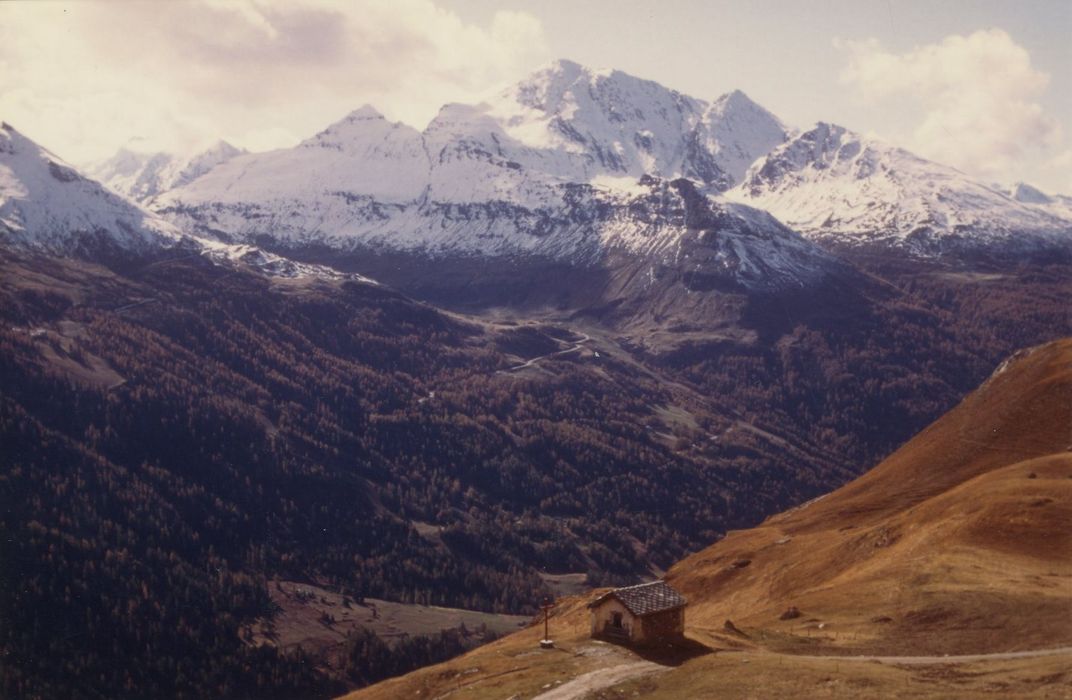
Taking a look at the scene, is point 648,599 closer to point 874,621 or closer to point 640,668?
point 640,668

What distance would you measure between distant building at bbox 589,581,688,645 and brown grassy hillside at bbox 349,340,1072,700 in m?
2.41

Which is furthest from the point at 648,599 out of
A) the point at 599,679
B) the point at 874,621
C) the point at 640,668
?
the point at 874,621

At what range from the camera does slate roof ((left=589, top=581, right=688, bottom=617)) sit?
310ft

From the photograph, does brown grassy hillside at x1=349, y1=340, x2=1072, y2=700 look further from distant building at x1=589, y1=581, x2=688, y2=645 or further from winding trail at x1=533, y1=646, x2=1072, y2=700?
distant building at x1=589, y1=581, x2=688, y2=645

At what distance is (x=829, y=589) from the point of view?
119000mm

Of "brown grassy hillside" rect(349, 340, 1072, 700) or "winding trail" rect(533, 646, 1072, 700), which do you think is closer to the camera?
"brown grassy hillside" rect(349, 340, 1072, 700)

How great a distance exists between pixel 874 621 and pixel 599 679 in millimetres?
30484

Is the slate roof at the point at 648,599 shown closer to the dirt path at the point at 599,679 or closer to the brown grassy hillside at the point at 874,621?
the brown grassy hillside at the point at 874,621

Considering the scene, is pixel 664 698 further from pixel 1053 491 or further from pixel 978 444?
pixel 978 444

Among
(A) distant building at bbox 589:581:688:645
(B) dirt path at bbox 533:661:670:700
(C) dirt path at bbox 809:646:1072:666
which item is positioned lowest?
(B) dirt path at bbox 533:661:670:700

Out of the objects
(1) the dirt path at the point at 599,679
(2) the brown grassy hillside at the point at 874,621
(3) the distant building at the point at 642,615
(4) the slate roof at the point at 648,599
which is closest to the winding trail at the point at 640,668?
(1) the dirt path at the point at 599,679

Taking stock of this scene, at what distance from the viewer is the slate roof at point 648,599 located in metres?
94.6

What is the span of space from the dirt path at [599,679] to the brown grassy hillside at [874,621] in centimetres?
17

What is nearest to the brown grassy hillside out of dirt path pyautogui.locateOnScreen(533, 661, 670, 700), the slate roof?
dirt path pyautogui.locateOnScreen(533, 661, 670, 700)
